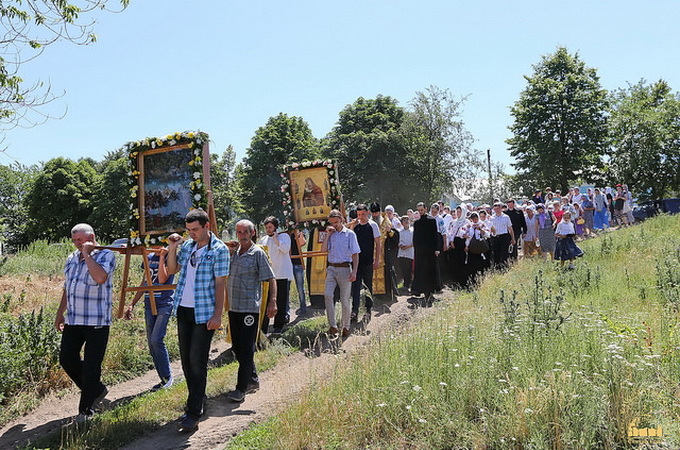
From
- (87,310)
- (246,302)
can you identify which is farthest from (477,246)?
(87,310)

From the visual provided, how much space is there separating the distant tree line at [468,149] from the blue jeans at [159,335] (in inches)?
1107

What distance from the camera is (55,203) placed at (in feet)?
169

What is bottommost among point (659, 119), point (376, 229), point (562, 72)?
point (376, 229)

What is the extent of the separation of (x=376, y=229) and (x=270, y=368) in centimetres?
405

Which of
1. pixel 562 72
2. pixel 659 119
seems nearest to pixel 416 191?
pixel 562 72

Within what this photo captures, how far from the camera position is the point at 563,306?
7.51 metres

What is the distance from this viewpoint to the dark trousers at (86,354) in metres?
5.95

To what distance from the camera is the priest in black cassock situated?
490 inches

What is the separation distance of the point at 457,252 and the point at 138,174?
9.12 meters

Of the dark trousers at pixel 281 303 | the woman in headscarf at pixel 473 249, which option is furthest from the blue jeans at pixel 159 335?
the woman in headscarf at pixel 473 249

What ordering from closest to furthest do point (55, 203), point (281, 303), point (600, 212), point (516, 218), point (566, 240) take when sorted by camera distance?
1. point (281, 303)
2. point (566, 240)
3. point (516, 218)
4. point (600, 212)
5. point (55, 203)

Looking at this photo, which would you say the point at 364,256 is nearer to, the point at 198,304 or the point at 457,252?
the point at 198,304

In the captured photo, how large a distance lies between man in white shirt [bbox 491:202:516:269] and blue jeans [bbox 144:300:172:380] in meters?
10.4

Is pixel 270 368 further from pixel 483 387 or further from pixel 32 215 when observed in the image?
pixel 32 215
